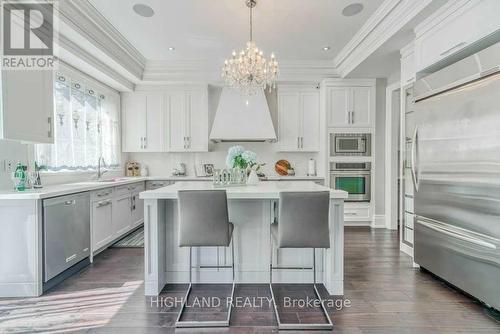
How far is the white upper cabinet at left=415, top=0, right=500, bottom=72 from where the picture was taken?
236 cm

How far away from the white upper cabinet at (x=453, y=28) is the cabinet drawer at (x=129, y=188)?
4315 mm

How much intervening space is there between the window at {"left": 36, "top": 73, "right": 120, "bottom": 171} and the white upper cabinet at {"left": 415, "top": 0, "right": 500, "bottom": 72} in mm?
4558

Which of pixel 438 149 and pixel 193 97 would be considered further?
pixel 193 97

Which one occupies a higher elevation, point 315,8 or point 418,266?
point 315,8

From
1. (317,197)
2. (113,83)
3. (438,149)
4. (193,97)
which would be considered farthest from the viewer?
(193,97)

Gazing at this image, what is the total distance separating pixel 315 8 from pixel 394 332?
11.2 ft

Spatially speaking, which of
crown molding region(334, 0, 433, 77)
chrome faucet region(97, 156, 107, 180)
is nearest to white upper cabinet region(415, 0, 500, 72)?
crown molding region(334, 0, 433, 77)

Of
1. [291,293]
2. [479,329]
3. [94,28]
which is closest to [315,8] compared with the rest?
[94,28]

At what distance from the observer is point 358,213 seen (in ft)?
17.6

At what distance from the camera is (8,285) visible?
2.61 m

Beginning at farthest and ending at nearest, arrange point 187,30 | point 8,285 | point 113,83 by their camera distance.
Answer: point 113,83 → point 187,30 → point 8,285

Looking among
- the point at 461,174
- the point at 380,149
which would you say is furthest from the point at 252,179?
the point at 380,149

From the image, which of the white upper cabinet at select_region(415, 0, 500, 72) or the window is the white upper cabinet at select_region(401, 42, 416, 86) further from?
the window

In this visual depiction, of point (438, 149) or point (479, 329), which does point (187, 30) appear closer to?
point (438, 149)
